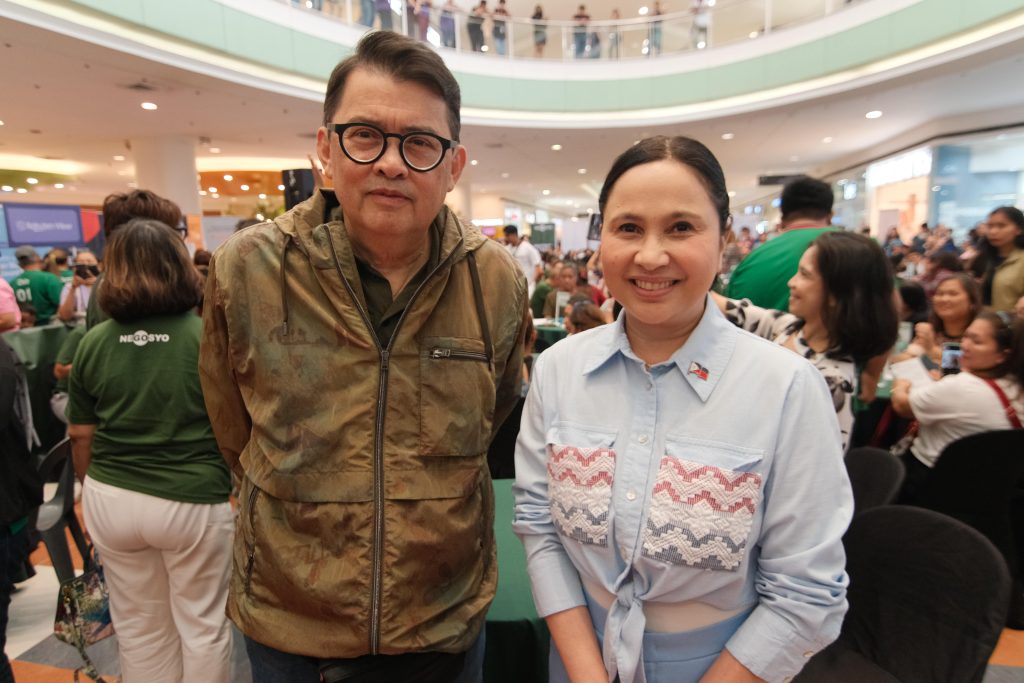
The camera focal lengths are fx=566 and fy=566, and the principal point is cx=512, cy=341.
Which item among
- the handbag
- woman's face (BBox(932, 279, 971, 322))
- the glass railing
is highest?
the glass railing

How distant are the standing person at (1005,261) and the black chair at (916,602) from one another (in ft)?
13.2

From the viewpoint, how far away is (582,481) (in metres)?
1.06

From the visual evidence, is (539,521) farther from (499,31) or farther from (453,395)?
(499,31)

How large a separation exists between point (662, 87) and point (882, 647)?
43.4 ft

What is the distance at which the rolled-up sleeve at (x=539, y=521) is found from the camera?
44.6 inches

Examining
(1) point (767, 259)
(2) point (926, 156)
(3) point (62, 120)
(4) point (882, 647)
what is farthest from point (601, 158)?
Answer: (4) point (882, 647)

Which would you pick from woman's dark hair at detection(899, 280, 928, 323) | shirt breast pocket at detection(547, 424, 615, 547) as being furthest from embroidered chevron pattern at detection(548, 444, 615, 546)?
woman's dark hair at detection(899, 280, 928, 323)

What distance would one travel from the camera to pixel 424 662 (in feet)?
3.76

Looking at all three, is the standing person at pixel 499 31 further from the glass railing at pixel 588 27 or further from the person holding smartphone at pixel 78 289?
the person holding smartphone at pixel 78 289

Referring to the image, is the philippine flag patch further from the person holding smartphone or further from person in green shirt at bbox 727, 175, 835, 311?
the person holding smartphone

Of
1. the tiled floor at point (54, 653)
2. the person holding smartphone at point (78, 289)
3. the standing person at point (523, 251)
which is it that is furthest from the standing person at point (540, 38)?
the tiled floor at point (54, 653)

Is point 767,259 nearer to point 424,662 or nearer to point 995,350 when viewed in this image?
point 995,350

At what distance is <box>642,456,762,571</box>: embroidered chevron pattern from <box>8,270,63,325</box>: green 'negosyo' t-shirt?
7.17 m

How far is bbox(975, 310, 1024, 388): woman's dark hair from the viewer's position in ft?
8.09
